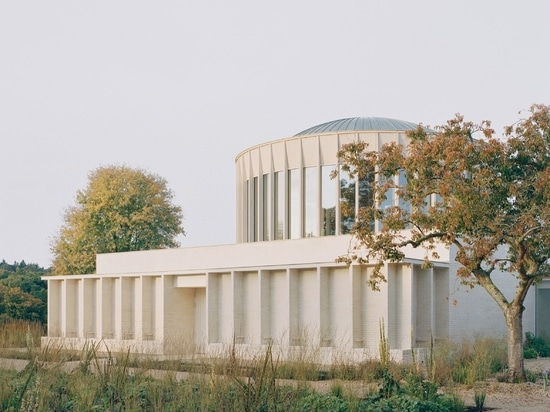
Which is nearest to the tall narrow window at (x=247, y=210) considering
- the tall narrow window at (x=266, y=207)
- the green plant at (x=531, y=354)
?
the tall narrow window at (x=266, y=207)

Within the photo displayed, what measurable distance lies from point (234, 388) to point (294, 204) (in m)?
23.7

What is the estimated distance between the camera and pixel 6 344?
21.9 m

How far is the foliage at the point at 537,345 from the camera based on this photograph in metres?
27.6

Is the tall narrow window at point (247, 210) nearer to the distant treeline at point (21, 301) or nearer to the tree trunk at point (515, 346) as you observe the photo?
the distant treeline at point (21, 301)

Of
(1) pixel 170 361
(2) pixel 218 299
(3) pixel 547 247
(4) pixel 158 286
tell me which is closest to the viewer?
(1) pixel 170 361

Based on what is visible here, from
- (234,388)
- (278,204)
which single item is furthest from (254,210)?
(234,388)

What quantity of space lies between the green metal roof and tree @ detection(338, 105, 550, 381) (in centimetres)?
1759

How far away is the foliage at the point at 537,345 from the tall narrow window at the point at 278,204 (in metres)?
11.2

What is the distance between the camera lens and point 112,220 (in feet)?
162

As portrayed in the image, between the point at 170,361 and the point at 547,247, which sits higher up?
the point at 547,247

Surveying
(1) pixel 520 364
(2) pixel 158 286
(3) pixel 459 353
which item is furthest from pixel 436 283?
(2) pixel 158 286

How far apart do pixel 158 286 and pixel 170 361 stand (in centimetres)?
1981

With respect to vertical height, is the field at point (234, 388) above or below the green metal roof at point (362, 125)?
below

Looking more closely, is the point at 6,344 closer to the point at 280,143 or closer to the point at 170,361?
the point at 170,361
